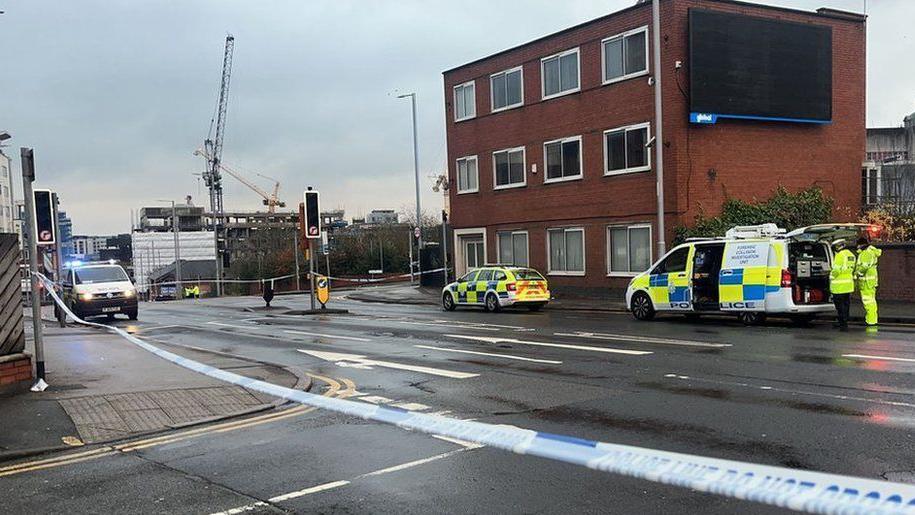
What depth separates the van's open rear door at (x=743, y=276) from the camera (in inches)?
590

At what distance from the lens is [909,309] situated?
652 inches

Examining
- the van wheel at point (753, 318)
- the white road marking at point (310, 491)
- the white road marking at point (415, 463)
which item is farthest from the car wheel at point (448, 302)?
the white road marking at point (310, 491)

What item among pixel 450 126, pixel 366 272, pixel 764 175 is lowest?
pixel 366 272

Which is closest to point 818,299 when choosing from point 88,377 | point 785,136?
point 785,136

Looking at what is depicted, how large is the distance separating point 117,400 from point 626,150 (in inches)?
760

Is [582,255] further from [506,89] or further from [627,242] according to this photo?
[506,89]

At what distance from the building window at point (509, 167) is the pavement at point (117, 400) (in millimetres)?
18398

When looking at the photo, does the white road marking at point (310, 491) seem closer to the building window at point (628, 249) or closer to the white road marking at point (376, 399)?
the white road marking at point (376, 399)

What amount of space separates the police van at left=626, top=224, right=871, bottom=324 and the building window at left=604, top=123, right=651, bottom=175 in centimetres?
760

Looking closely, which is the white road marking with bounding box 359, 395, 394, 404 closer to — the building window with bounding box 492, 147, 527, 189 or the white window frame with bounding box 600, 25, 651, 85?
the white window frame with bounding box 600, 25, 651, 85

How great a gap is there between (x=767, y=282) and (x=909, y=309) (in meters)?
4.37

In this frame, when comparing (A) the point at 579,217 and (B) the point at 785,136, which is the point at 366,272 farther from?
(B) the point at 785,136

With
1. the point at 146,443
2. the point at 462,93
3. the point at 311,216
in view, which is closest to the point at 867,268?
the point at 146,443

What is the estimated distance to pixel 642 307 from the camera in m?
17.7
